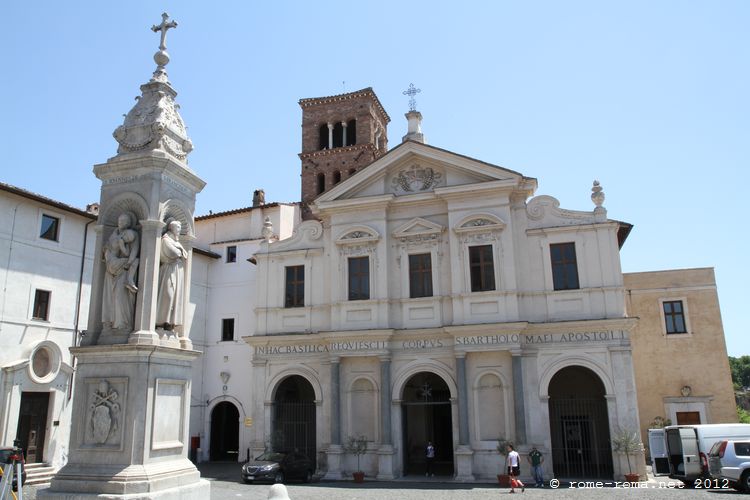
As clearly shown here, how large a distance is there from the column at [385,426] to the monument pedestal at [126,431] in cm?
1382

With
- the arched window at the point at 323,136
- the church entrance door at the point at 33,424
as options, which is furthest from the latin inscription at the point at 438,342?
the arched window at the point at 323,136

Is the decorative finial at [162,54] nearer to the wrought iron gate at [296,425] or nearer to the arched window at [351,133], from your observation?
the wrought iron gate at [296,425]

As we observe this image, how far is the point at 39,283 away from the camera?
→ 21656 millimetres

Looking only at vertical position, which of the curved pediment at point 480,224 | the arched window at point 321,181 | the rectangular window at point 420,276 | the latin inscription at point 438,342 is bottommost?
the latin inscription at point 438,342

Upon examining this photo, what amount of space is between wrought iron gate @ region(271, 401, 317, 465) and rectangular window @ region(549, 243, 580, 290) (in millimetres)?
10664

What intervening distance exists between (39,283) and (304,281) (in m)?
9.70

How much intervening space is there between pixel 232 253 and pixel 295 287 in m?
7.33

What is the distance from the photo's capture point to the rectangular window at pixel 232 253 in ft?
101

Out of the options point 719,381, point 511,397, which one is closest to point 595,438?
point 511,397

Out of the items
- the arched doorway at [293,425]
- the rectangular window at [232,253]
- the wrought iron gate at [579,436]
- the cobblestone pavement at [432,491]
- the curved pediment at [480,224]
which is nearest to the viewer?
the cobblestone pavement at [432,491]

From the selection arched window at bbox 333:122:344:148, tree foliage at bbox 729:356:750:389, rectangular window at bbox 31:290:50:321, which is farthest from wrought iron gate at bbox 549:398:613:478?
tree foliage at bbox 729:356:750:389

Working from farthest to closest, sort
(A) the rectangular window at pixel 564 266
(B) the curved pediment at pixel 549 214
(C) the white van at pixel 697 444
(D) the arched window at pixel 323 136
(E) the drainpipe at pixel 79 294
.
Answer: (D) the arched window at pixel 323 136 → (E) the drainpipe at pixel 79 294 → (B) the curved pediment at pixel 549 214 → (A) the rectangular window at pixel 564 266 → (C) the white van at pixel 697 444

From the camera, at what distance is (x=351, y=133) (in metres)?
40.3

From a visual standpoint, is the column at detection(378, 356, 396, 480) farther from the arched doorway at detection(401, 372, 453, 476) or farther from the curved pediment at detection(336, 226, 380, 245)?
the curved pediment at detection(336, 226, 380, 245)
